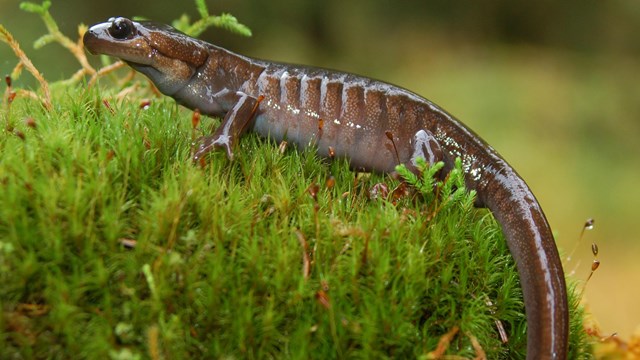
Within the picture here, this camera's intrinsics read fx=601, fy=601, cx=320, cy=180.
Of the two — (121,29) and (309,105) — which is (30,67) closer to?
(121,29)

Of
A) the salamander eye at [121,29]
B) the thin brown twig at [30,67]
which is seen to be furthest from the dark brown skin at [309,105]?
the thin brown twig at [30,67]

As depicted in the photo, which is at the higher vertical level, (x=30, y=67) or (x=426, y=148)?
(x=426, y=148)

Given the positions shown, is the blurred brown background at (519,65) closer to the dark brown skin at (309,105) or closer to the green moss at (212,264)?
the dark brown skin at (309,105)

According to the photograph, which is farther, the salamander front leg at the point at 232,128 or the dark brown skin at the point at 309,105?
the dark brown skin at the point at 309,105

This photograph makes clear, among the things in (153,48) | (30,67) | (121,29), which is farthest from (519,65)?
(30,67)

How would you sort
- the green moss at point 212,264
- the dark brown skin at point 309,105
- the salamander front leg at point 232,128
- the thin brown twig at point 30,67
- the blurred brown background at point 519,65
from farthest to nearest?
the blurred brown background at point 519,65
the dark brown skin at point 309,105
the thin brown twig at point 30,67
the salamander front leg at point 232,128
the green moss at point 212,264

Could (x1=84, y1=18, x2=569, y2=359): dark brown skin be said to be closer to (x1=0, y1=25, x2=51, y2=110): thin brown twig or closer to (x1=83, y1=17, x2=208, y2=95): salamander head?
(x1=83, y1=17, x2=208, y2=95): salamander head
